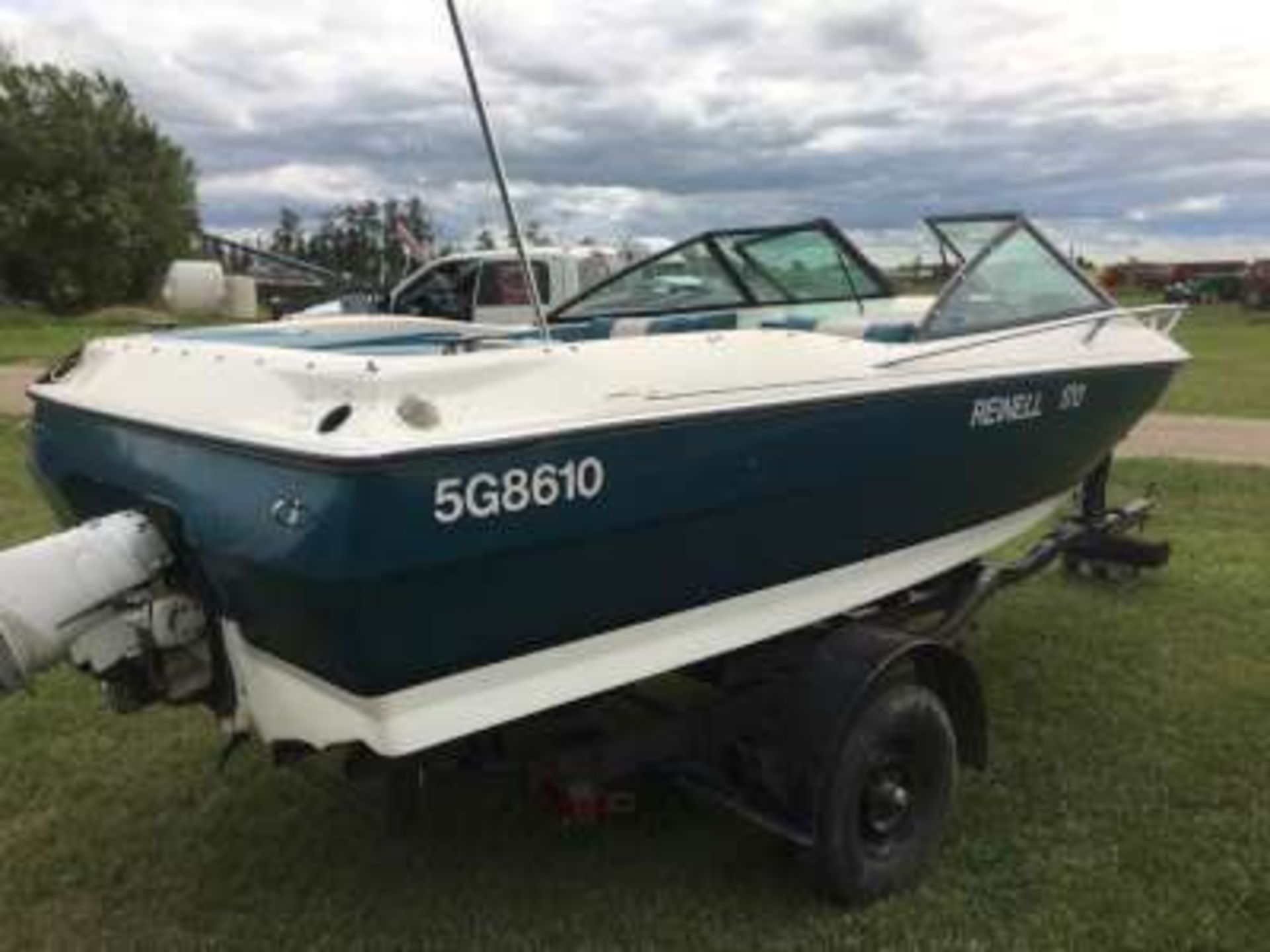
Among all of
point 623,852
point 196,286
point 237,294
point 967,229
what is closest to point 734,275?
point 967,229

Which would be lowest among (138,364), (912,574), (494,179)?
(912,574)

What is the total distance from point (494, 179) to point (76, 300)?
44286 mm

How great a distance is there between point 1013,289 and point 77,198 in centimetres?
4362

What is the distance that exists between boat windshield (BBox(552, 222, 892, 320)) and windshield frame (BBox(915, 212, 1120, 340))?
432 mm

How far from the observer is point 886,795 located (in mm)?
3344

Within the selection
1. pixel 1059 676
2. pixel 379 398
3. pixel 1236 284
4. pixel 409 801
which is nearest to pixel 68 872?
pixel 409 801

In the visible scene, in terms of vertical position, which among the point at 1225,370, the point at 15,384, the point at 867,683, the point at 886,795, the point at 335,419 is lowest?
the point at 15,384

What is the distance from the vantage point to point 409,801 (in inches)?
120

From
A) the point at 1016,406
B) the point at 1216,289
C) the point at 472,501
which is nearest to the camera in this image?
the point at 472,501

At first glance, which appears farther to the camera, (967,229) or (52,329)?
(52,329)

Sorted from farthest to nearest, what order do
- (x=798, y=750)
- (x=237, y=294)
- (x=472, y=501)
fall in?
(x=237, y=294) → (x=798, y=750) → (x=472, y=501)

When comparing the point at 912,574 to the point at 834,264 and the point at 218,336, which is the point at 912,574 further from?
the point at 218,336

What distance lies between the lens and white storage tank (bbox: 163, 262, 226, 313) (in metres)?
4.14

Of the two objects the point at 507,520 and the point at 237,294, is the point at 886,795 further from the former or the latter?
the point at 237,294
